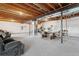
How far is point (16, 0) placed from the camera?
2215mm

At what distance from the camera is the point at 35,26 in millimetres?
3684

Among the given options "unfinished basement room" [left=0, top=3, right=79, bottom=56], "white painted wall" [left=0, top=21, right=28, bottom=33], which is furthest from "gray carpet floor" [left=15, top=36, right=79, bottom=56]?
"white painted wall" [left=0, top=21, right=28, bottom=33]

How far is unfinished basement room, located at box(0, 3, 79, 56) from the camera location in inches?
112

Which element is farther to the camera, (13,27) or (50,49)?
(50,49)

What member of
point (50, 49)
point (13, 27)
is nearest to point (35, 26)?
point (13, 27)

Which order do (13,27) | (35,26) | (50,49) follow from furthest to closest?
(35,26) → (50,49) → (13,27)

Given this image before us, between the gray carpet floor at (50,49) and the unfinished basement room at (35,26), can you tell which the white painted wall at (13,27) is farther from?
the gray carpet floor at (50,49)

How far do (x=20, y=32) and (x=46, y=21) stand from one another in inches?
50.3

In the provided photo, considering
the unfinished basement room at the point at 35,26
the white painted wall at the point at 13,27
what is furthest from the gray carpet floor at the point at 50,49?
the white painted wall at the point at 13,27

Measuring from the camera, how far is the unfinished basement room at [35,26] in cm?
284

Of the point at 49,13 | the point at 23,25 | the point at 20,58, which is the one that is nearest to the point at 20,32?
the point at 23,25

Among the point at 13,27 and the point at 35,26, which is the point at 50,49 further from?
the point at 13,27

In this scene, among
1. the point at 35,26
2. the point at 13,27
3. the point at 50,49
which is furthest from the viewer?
the point at 35,26

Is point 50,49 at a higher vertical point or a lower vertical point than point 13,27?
lower
